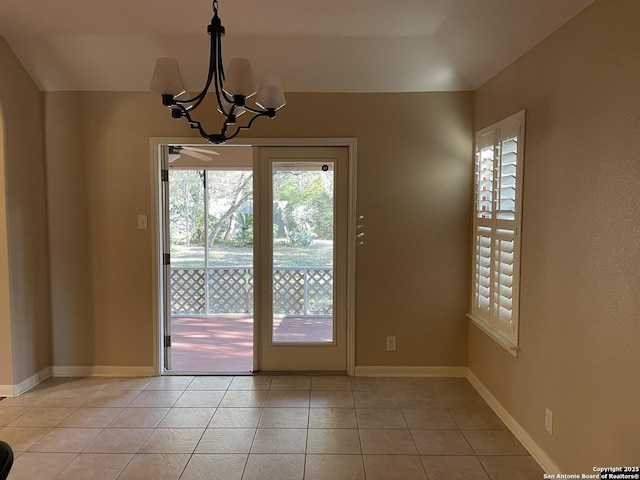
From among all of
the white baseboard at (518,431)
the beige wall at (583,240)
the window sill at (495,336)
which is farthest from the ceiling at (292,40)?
the white baseboard at (518,431)

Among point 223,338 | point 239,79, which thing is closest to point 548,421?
point 239,79

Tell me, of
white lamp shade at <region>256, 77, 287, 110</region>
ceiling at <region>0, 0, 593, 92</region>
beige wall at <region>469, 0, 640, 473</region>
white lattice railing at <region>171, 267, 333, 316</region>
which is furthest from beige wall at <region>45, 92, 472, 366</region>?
white lattice railing at <region>171, 267, 333, 316</region>

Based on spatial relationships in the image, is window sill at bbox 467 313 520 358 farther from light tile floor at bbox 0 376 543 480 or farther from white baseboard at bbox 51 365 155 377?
white baseboard at bbox 51 365 155 377

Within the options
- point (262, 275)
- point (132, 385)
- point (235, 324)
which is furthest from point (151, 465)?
point (235, 324)

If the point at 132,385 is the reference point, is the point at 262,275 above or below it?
above

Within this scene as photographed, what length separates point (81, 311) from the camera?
354 cm

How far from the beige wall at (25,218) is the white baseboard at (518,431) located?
3507 millimetres

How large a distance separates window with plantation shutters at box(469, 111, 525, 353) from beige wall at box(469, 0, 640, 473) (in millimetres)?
106

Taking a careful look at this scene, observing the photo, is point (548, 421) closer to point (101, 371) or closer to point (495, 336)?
point (495, 336)

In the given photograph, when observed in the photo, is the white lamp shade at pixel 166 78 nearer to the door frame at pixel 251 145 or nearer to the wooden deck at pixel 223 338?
the door frame at pixel 251 145

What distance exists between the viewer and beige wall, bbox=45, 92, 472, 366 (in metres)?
3.42

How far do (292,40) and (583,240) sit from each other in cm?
226

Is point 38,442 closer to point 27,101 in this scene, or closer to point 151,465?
point 151,465

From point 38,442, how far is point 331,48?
3.20 metres
